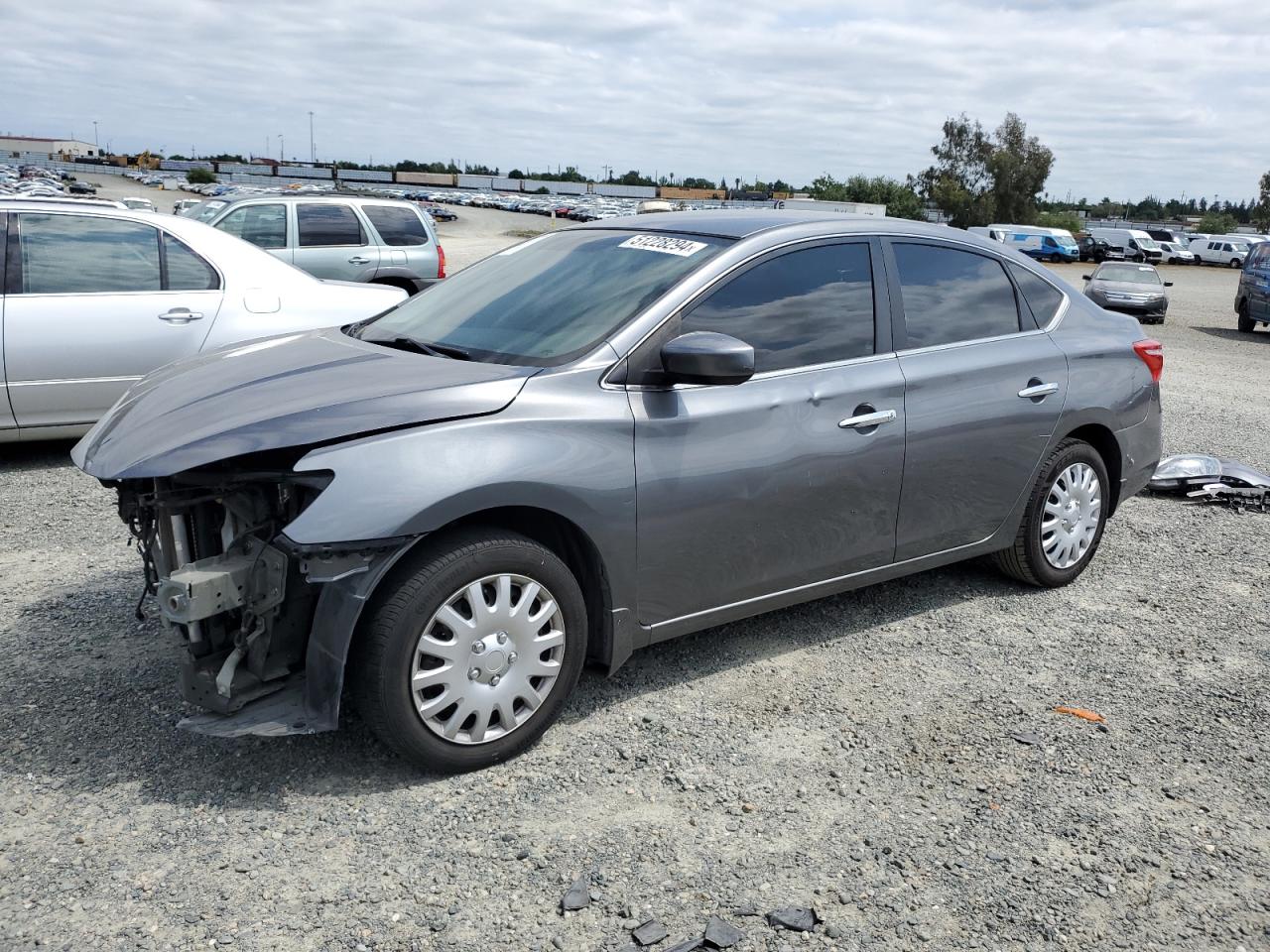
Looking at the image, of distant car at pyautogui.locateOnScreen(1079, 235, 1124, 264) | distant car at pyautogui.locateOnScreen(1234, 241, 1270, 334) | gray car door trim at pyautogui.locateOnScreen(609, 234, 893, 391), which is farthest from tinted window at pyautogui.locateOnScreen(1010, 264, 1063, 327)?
distant car at pyautogui.locateOnScreen(1079, 235, 1124, 264)

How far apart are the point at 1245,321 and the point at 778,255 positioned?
21108 millimetres

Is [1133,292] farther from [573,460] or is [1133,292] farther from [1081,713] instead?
[573,460]

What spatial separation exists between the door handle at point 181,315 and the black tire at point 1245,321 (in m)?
20.5

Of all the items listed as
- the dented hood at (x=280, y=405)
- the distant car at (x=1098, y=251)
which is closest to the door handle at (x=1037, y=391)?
the dented hood at (x=280, y=405)

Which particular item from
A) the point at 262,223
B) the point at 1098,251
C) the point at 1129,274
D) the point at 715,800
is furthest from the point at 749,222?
the point at 1098,251

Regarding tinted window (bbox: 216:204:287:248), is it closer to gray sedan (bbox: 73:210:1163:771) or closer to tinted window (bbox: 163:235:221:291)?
tinted window (bbox: 163:235:221:291)

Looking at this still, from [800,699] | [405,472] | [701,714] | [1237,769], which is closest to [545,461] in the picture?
[405,472]

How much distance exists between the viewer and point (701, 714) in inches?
156

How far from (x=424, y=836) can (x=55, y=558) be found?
306 cm

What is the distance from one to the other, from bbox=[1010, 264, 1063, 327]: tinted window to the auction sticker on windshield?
5.74 ft

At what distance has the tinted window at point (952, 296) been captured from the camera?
4.59 m

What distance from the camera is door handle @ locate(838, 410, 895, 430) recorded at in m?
4.20

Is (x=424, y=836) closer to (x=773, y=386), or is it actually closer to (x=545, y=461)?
(x=545, y=461)

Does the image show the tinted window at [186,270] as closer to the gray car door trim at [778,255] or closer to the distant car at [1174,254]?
the gray car door trim at [778,255]
